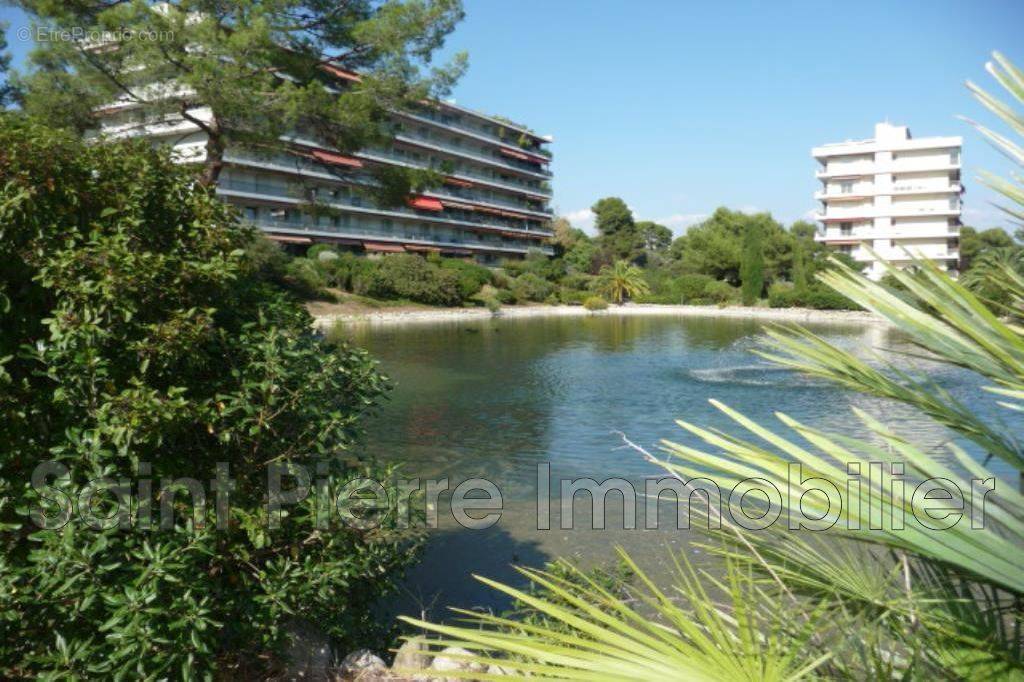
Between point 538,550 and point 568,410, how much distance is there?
24.5 feet

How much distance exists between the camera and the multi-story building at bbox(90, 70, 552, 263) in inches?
1802

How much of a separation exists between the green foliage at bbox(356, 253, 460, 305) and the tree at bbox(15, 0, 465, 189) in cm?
3022

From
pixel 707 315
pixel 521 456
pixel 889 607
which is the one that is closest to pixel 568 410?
pixel 521 456

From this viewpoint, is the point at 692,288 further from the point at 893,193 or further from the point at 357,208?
the point at 357,208

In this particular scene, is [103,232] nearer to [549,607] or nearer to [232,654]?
[232,654]

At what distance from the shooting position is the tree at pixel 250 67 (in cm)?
1099

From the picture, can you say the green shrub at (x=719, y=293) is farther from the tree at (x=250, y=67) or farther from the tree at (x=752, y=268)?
the tree at (x=250, y=67)

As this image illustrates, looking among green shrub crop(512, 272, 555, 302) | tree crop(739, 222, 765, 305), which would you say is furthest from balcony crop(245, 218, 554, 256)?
tree crop(739, 222, 765, 305)

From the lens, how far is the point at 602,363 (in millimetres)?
21375

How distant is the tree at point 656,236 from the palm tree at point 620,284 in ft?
88.6

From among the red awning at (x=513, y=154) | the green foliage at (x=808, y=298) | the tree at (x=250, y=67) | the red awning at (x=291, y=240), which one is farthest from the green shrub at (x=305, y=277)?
the red awning at (x=513, y=154)

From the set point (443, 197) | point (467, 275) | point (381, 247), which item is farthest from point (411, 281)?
point (443, 197)

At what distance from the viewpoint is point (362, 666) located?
11.8ft

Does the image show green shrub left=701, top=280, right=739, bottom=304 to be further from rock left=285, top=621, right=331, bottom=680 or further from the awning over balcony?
rock left=285, top=621, right=331, bottom=680
